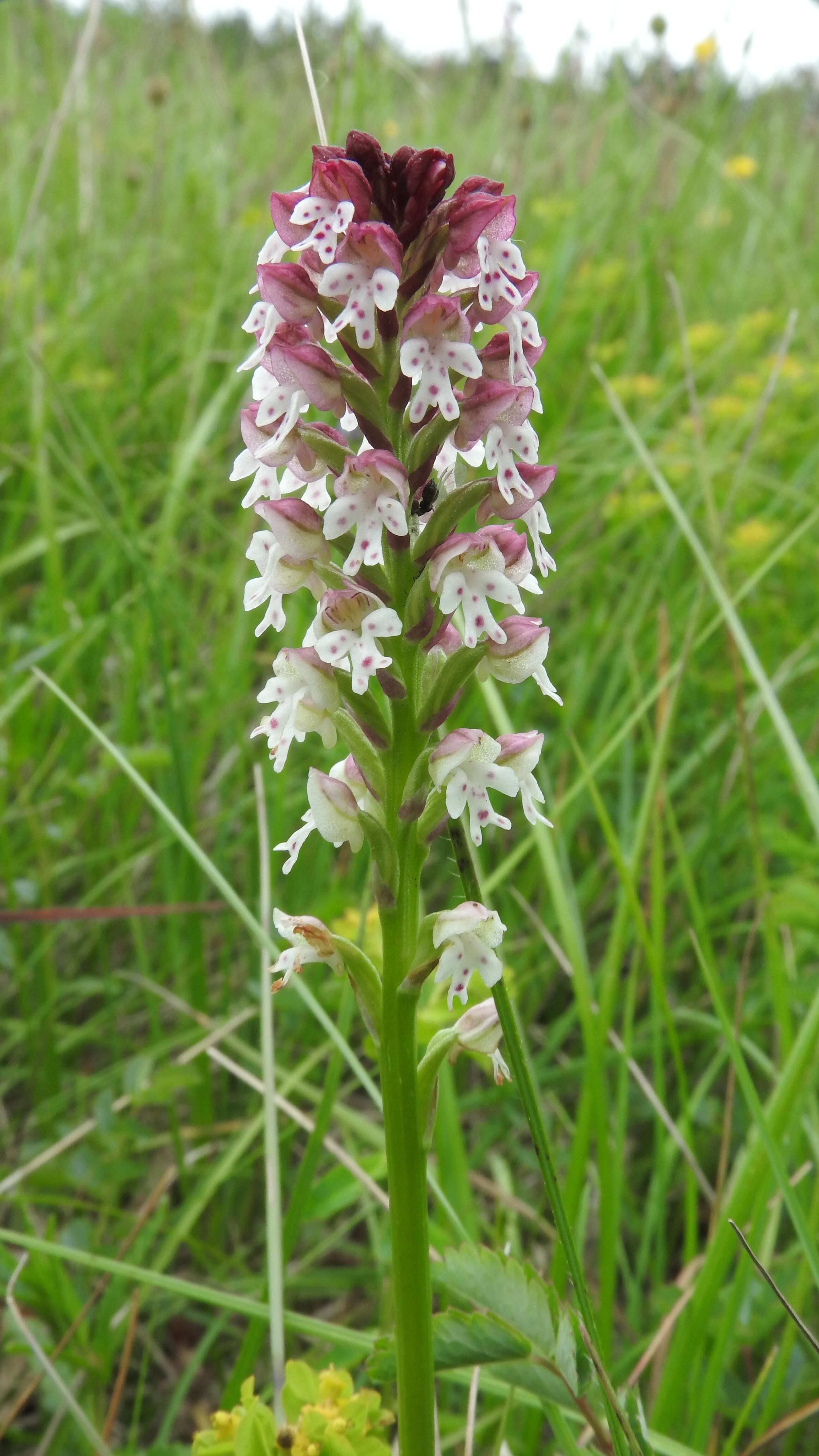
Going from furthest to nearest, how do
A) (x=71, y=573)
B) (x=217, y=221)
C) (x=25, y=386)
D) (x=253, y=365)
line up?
(x=217, y=221) → (x=25, y=386) → (x=71, y=573) → (x=253, y=365)

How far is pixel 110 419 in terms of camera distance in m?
3.85

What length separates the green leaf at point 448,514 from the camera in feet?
3.63

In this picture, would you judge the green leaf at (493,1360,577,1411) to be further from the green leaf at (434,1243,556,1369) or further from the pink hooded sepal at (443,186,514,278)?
the pink hooded sepal at (443,186,514,278)

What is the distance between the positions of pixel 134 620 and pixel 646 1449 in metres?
2.29

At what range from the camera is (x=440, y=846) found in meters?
2.73

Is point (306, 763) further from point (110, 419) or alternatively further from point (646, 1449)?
point (646, 1449)

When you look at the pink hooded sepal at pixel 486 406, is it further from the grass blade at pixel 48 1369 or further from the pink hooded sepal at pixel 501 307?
the grass blade at pixel 48 1369

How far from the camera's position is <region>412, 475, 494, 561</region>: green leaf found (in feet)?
3.63

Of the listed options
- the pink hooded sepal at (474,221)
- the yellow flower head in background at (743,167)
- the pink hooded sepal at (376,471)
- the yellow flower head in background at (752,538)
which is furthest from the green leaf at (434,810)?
the yellow flower head in background at (743,167)

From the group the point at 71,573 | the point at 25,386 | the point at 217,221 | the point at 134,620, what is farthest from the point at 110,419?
the point at 217,221

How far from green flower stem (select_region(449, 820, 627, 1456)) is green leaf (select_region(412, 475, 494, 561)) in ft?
0.88

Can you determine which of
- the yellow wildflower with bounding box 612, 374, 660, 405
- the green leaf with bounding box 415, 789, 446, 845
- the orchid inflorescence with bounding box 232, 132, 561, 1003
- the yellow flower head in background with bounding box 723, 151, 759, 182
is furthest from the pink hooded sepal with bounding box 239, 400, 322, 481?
the yellow flower head in background with bounding box 723, 151, 759, 182

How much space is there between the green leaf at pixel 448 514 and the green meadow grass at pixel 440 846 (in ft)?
1.48

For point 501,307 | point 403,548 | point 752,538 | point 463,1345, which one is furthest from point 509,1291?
point 752,538
